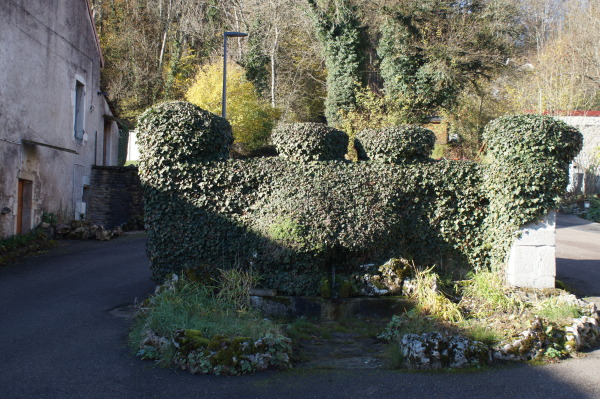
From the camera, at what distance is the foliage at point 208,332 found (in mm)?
5645

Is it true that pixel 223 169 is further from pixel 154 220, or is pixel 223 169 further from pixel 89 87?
pixel 89 87

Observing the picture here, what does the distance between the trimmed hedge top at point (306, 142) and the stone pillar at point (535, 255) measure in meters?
3.53

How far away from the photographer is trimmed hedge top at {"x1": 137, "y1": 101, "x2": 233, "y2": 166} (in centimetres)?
882

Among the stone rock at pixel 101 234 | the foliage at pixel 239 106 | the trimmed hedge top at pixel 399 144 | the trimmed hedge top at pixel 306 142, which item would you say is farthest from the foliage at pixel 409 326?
the foliage at pixel 239 106

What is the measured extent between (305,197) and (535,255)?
3965 mm

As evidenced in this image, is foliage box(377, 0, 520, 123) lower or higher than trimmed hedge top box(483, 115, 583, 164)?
higher

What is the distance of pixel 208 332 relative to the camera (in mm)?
6316

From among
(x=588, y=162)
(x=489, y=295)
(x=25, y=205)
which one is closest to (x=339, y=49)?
(x=588, y=162)

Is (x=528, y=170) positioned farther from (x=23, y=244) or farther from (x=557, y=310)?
(x=23, y=244)

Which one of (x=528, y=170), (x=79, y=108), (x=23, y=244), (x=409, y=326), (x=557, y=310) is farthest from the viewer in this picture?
(x=79, y=108)

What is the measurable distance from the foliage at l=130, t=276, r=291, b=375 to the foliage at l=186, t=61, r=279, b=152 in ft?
72.5

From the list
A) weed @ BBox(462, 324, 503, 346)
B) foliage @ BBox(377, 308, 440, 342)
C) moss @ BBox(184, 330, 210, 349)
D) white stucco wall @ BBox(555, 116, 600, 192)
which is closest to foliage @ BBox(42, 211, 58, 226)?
moss @ BBox(184, 330, 210, 349)

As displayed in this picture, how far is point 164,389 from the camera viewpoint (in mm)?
5121

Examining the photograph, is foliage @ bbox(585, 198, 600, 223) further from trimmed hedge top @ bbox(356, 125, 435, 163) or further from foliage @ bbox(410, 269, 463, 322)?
foliage @ bbox(410, 269, 463, 322)
